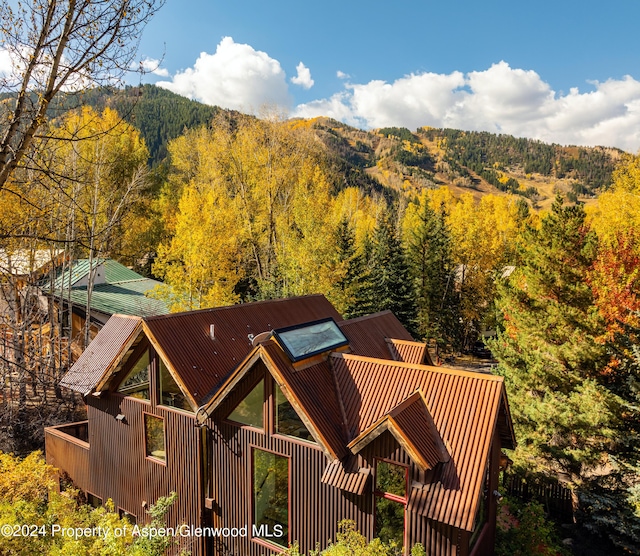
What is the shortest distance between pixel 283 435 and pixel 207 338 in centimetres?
385

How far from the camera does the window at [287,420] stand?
29.8ft

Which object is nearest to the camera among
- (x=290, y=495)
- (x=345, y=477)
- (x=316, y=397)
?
(x=345, y=477)

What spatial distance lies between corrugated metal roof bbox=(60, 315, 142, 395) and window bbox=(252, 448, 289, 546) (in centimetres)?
500

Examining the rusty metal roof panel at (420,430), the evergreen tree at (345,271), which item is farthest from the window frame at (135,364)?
the evergreen tree at (345,271)

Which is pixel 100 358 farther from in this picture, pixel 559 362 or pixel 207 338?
pixel 559 362

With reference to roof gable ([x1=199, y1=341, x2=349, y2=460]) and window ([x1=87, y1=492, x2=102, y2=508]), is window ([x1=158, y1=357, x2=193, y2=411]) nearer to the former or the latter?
roof gable ([x1=199, y1=341, x2=349, y2=460])

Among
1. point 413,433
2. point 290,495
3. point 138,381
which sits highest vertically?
point 413,433

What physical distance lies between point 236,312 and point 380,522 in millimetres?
7266

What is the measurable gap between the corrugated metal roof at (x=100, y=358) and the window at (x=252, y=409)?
3.89m

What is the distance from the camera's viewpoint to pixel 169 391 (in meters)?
11.0

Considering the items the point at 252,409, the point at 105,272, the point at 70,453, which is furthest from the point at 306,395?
the point at 105,272

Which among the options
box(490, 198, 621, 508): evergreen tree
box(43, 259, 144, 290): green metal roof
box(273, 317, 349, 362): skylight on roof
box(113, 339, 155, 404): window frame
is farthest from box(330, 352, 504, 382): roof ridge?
box(43, 259, 144, 290): green metal roof

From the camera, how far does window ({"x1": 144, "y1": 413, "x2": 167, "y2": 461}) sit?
37.0ft

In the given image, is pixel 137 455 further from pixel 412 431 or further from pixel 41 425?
pixel 41 425
